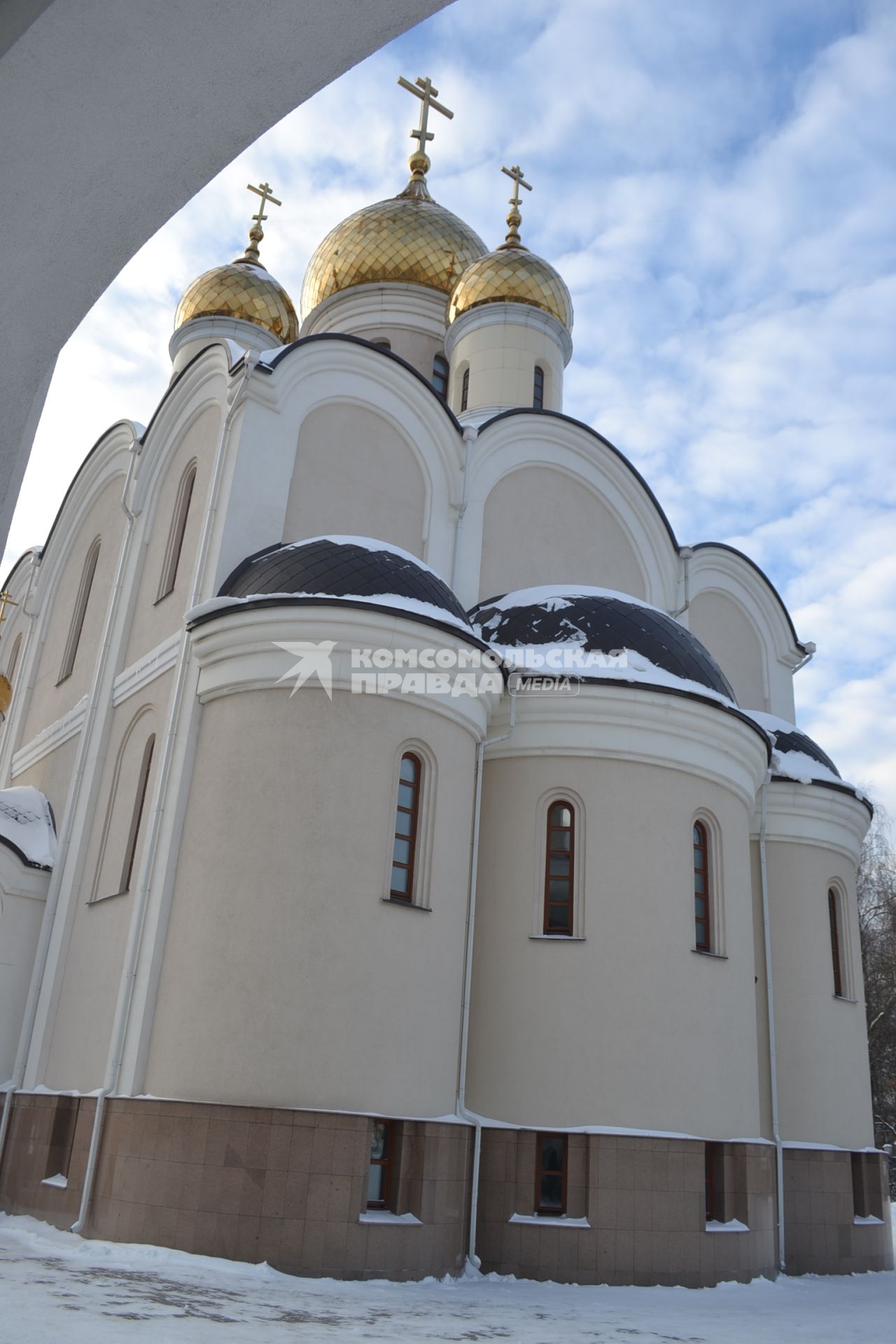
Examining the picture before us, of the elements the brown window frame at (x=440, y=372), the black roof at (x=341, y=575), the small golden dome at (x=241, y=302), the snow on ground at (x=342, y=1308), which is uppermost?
the small golden dome at (x=241, y=302)

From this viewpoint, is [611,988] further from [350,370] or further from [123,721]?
[350,370]

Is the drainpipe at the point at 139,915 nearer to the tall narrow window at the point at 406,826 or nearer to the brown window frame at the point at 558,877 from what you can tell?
the tall narrow window at the point at 406,826

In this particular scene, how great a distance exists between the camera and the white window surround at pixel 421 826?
7.75 m

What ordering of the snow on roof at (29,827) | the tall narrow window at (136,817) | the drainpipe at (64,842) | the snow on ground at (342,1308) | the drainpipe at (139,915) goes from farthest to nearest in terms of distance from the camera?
the snow on roof at (29,827) → the drainpipe at (64,842) → the tall narrow window at (136,817) → the drainpipe at (139,915) → the snow on ground at (342,1308)

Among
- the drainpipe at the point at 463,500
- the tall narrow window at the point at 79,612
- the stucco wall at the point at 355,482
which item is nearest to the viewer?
the stucco wall at the point at 355,482

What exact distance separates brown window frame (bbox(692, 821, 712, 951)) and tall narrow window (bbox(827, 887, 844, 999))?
2.23 m

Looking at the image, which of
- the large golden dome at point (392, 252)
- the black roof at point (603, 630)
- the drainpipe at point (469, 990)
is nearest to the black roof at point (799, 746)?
the black roof at point (603, 630)

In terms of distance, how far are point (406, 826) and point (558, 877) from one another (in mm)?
1283

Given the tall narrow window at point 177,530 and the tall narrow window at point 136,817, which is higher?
the tall narrow window at point 177,530

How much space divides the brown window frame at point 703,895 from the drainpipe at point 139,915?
401 centimetres

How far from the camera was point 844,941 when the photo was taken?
35.0 ft

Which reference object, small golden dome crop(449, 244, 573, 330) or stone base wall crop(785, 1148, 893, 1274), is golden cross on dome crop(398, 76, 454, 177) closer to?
small golden dome crop(449, 244, 573, 330)

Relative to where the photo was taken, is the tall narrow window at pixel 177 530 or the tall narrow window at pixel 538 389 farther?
the tall narrow window at pixel 538 389

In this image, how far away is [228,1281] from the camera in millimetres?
6148
